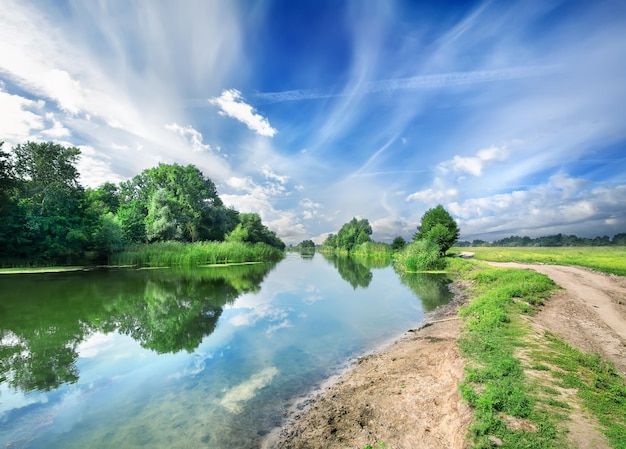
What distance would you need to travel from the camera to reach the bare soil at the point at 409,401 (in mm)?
3648

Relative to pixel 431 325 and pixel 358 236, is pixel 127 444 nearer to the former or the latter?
pixel 431 325

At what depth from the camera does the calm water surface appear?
433cm

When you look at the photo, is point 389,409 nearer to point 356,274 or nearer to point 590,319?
point 590,319

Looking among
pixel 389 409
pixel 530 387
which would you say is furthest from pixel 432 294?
pixel 389 409

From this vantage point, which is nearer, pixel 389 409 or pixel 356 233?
pixel 389 409

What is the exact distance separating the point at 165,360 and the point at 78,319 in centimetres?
556

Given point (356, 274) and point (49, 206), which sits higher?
point (49, 206)

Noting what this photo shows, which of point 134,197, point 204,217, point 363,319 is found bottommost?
point 363,319

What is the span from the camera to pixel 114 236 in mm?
31438

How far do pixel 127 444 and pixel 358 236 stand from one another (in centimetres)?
9646

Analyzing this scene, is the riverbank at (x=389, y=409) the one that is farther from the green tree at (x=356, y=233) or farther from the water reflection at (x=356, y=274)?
the green tree at (x=356, y=233)

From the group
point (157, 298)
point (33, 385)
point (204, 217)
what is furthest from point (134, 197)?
point (33, 385)

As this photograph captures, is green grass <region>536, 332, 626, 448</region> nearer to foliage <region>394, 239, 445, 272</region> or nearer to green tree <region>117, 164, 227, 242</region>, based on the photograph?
foliage <region>394, 239, 445, 272</region>

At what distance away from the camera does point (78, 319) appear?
10062 mm
